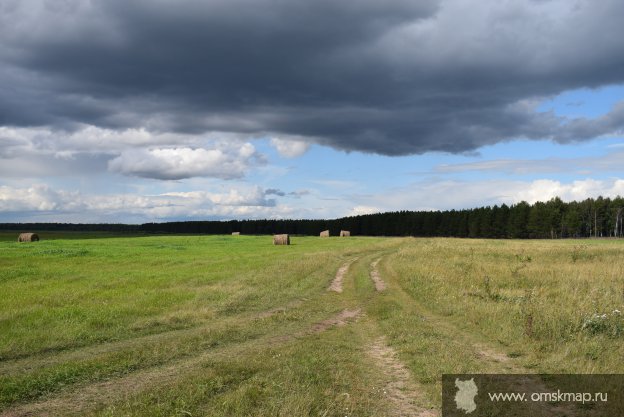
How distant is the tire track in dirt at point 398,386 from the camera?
27.2 feet

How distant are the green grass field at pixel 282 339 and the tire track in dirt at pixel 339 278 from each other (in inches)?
17.5

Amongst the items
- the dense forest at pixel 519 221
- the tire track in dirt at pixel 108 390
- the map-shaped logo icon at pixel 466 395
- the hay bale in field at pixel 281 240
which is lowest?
the tire track in dirt at pixel 108 390

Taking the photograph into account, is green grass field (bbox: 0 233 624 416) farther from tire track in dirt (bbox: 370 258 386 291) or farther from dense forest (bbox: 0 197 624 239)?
dense forest (bbox: 0 197 624 239)

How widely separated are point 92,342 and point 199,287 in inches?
436

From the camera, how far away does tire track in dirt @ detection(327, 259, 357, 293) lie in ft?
80.8

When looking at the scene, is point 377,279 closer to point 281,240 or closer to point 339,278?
point 339,278

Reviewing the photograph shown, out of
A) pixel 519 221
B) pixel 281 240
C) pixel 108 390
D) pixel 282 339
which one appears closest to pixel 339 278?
pixel 282 339

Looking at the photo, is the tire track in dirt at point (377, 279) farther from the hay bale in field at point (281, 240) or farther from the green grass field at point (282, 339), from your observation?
the hay bale in field at point (281, 240)

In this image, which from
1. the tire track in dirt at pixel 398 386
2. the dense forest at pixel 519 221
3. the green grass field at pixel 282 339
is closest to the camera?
the tire track in dirt at pixel 398 386

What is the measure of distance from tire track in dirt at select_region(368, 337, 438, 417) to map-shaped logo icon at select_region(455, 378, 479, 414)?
1.95ft

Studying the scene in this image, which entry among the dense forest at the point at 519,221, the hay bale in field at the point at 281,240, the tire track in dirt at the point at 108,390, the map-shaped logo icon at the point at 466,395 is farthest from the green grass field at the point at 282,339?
the dense forest at the point at 519,221

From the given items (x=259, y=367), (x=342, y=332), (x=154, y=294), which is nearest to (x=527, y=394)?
(x=259, y=367)

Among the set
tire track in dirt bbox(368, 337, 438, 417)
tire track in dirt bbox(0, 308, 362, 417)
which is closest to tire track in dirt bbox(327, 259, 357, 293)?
tire track in dirt bbox(368, 337, 438, 417)

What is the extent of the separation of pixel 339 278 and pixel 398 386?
62.8ft
